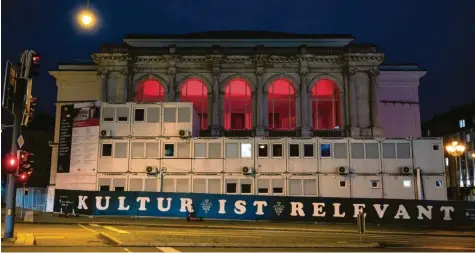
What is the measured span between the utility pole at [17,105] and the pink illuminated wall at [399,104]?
143 ft

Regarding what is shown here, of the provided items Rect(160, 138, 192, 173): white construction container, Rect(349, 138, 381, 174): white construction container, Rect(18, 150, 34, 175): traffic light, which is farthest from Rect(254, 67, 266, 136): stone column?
Rect(18, 150, 34, 175): traffic light

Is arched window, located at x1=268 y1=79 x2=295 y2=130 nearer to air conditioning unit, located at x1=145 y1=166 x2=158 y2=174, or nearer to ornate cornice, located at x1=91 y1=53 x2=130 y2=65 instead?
ornate cornice, located at x1=91 y1=53 x2=130 y2=65

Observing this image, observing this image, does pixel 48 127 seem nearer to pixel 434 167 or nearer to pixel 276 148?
pixel 276 148

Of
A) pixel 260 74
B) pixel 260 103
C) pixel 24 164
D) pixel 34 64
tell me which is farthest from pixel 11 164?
pixel 260 74

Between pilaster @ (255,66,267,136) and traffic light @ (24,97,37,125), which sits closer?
traffic light @ (24,97,37,125)

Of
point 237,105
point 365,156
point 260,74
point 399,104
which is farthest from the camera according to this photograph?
point 399,104

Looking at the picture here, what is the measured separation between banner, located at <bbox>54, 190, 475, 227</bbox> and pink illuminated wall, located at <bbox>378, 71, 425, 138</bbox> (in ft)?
84.8

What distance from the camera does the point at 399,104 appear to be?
5641cm

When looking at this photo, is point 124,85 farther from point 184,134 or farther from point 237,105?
point 184,134

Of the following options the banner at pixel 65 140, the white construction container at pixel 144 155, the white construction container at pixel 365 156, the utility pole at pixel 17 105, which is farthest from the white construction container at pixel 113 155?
the utility pole at pixel 17 105

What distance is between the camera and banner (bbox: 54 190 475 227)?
30578mm

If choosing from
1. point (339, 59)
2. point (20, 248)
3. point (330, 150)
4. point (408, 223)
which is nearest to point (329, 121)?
point (339, 59)

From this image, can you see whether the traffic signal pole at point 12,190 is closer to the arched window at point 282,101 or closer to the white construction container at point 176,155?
the white construction container at point 176,155

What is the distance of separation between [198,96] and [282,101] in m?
8.69
